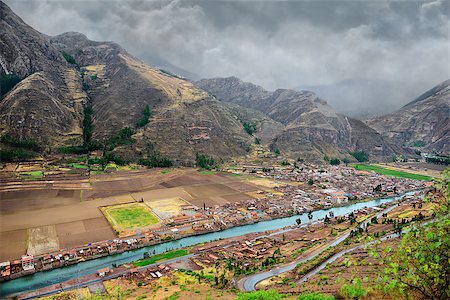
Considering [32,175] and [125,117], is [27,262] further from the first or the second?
[125,117]

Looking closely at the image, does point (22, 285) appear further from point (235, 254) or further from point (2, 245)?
point (235, 254)

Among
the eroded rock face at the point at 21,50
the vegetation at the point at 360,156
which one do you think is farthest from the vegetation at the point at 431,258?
the vegetation at the point at 360,156

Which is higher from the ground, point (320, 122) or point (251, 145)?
point (320, 122)

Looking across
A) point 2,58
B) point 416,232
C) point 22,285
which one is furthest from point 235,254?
point 2,58

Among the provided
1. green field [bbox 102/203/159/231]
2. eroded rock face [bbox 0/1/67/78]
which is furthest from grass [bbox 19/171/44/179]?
eroded rock face [bbox 0/1/67/78]

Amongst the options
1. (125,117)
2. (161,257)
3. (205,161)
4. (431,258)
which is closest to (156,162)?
(205,161)

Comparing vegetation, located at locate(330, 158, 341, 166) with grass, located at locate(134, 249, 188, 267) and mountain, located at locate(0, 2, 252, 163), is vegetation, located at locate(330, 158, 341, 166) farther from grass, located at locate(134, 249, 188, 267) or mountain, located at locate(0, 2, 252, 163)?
grass, located at locate(134, 249, 188, 267)

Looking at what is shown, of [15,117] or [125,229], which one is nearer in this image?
[125,229]
